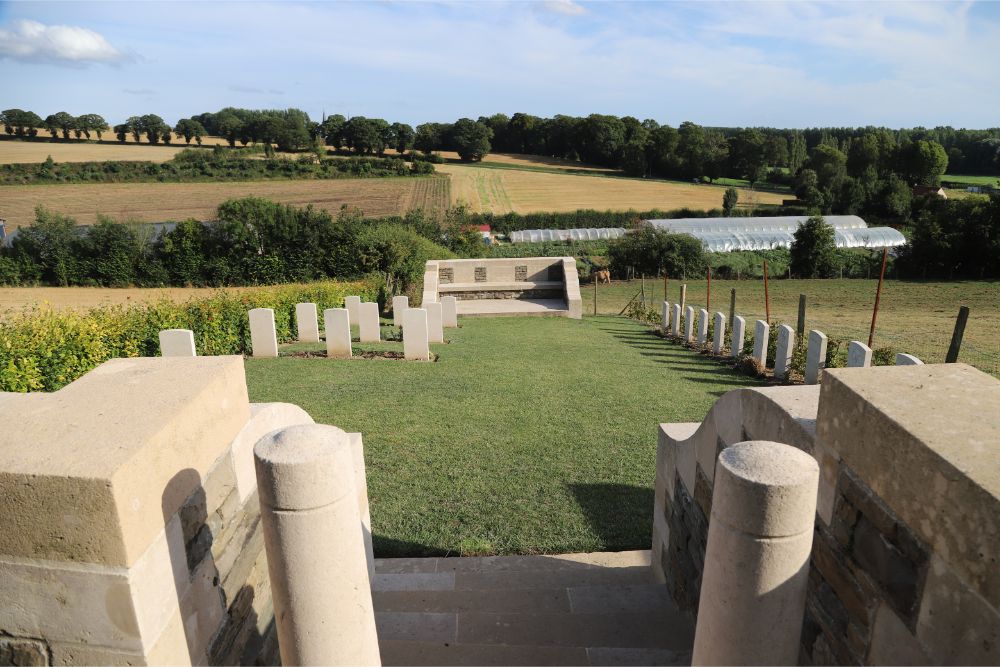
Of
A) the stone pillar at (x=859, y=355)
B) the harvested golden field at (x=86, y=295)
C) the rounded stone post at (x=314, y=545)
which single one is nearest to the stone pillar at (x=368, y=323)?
the stone pillar at (x=859, y=355)

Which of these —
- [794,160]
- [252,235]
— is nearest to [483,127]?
[794,160]

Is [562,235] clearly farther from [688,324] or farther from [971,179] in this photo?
[971,179]

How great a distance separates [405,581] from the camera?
154 inches

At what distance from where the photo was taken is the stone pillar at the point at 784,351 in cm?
914

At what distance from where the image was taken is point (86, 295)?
2380cm

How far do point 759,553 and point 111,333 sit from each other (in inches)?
402

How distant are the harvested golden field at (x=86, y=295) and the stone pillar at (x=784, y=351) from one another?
64.7 ft

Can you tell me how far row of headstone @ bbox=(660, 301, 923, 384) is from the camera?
7.43 meters

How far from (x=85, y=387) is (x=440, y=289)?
1820 centimetres

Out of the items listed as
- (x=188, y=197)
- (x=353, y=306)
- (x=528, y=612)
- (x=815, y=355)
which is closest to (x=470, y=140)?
(x=188, y=197)

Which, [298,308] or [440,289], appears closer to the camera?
[298,308]

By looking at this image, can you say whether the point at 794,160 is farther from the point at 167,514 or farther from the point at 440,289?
the point at 167,514

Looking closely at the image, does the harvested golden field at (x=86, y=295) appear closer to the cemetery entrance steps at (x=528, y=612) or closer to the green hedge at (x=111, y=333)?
the green hedge at (x=111, y=333)

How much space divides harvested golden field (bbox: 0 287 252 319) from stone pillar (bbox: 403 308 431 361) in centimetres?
1445
